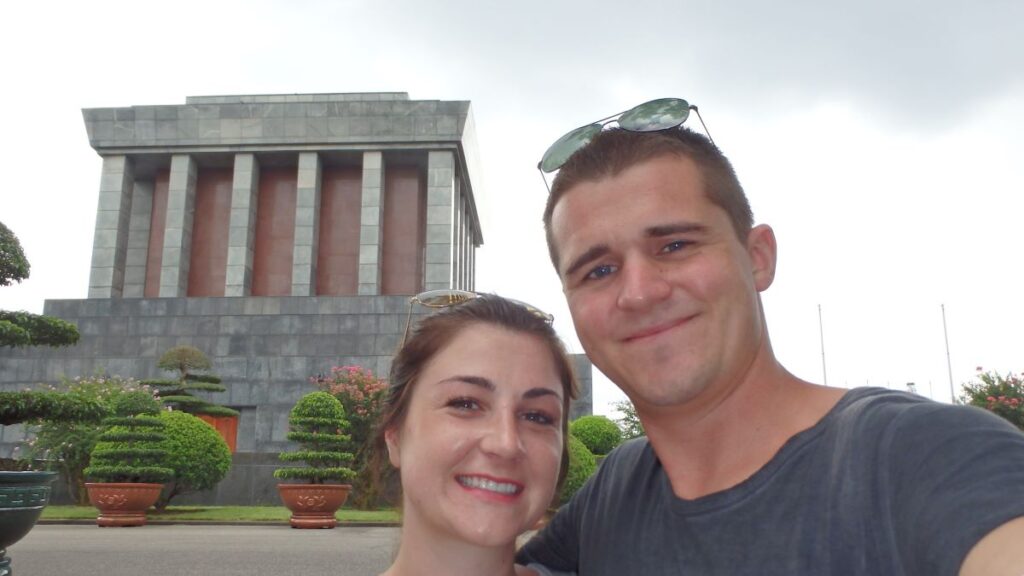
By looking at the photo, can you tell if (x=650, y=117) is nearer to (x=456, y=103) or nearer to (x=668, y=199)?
(x=668, y=199)

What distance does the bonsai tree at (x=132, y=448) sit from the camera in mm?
12320

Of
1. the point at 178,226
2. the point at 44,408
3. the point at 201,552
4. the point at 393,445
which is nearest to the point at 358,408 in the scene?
the point at 201,552

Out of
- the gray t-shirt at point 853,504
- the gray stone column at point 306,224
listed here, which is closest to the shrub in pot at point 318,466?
the gray t-shirt at point 853,504

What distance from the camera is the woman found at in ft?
7.60

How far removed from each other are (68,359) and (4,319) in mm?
17632

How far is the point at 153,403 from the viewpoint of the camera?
44.1ft

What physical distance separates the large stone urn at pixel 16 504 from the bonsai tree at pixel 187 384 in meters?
12.8

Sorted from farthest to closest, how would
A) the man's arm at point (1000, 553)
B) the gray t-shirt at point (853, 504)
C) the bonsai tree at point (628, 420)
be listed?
the bonsai tree at point (628, 420) → the gray t-shirt at point (853, 504) → the man's arm at point (1000, 553)

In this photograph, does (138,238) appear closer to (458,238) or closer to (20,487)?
(458,238)

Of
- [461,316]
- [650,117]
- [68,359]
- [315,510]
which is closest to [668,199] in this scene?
[650,117]

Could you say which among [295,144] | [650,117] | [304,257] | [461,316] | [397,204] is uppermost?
[295,144]

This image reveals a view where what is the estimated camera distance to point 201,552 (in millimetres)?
7641

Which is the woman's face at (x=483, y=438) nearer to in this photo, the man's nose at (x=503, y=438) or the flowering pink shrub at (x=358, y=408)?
the man's nose at (x=503, y=438)

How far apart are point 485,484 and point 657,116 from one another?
1208 mm
